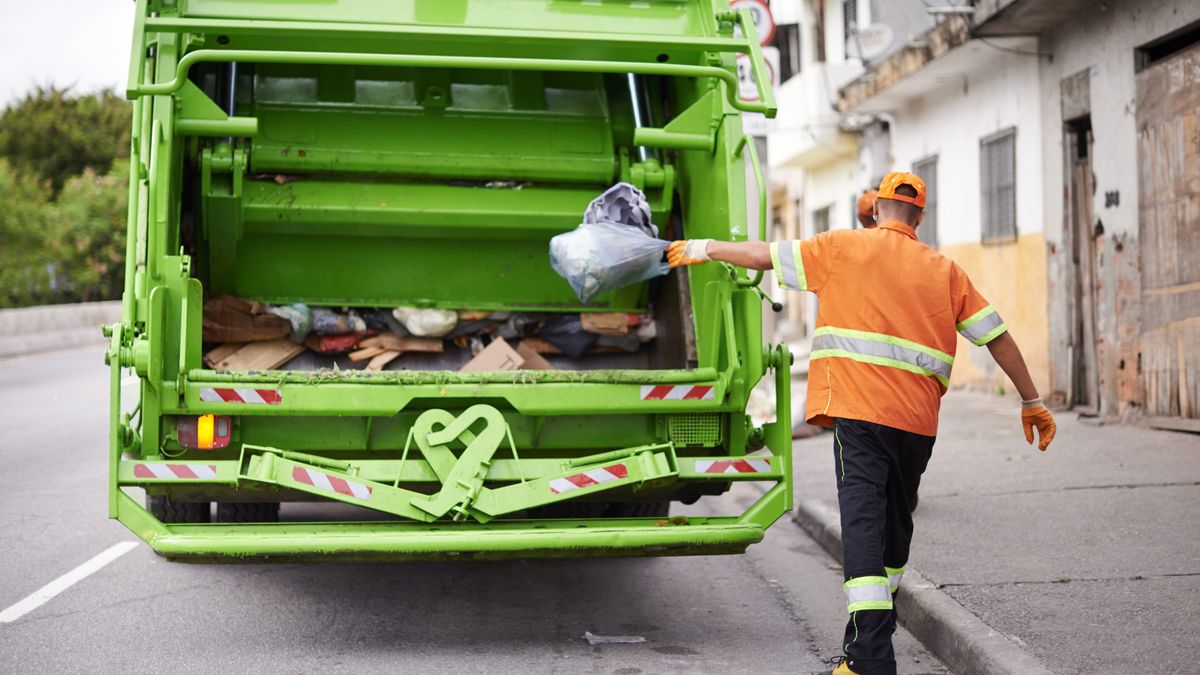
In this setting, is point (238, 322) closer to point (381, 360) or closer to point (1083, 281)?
point (381, 360)

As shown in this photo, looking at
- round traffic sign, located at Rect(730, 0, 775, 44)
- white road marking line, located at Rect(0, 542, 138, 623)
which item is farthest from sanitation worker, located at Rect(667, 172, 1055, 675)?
round traffic sign, located at Rect(730, 0, 775, 44)

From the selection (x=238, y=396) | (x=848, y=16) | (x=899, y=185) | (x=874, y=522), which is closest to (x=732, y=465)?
(x=874, y=522)

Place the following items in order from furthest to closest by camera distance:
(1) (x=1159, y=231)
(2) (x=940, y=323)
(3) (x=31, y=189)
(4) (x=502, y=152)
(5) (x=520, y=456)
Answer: (3) (x=31, y=189), (1) (x=1159, y=231), (4) (x=502, y=152), (5) (x=520, y=456), (2) (x=940, y=323)

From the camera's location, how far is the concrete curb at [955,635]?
375 centimetres

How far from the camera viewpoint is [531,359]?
576 cm

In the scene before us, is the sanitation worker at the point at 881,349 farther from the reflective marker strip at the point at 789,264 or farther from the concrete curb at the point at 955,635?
the concrete curb at the point at 955,635

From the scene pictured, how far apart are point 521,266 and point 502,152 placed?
58 centimetres

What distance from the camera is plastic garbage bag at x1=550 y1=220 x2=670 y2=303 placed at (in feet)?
15.1

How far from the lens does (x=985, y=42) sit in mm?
11094

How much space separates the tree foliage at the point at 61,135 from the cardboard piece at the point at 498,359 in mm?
33407

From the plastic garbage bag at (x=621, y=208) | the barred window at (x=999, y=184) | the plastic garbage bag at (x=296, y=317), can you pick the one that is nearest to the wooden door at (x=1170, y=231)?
the barred window at (x=999, y=184)

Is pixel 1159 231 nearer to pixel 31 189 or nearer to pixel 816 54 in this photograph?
pixel 816 54

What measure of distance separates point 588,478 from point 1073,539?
218 cm

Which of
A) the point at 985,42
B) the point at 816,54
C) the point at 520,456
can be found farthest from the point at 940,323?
the point at 816,54
